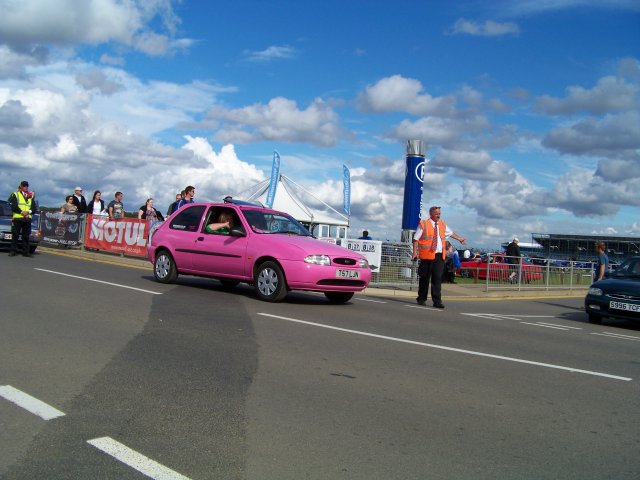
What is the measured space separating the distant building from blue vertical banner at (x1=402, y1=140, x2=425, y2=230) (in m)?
44.8

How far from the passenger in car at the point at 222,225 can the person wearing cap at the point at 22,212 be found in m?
7.57

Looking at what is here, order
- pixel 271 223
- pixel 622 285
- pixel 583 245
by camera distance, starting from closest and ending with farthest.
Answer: pixel 271 223, pixel 622 285, pixel 583 245

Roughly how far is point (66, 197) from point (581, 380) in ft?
66.2

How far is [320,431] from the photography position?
425 centimetres

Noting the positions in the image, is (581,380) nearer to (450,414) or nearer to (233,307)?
(450,414)

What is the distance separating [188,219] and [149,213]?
7.88 m

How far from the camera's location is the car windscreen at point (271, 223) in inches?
444

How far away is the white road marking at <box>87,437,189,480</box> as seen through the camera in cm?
344

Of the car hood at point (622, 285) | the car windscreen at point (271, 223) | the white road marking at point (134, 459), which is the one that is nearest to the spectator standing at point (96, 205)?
the car windscreen at point (271, 223)

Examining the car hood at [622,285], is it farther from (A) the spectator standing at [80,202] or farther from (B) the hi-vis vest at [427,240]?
(A) the spectator standing at [80,202]

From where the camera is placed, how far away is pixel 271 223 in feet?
37.7

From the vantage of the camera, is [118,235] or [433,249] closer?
[433,249]

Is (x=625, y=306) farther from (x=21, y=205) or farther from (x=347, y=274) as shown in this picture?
(x=21, y=205)

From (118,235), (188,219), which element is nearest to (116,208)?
(118,235)
